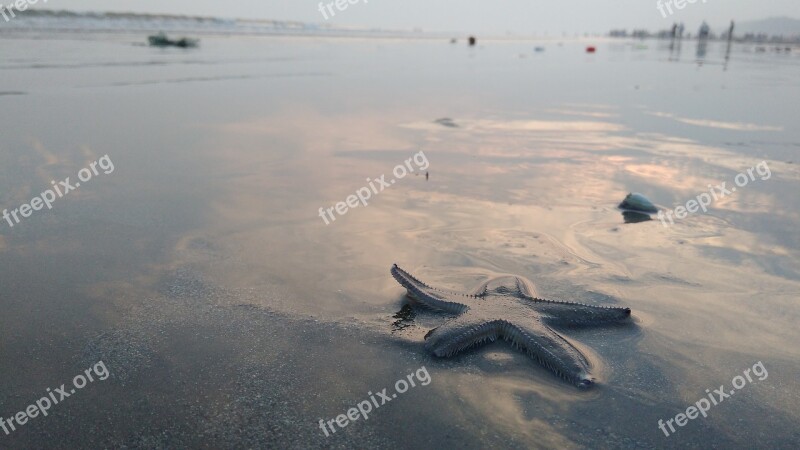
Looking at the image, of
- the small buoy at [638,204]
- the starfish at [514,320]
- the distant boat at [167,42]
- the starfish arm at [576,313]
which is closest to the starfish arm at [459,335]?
the starfish at [514,320]

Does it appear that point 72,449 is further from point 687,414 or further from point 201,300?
point 687,414

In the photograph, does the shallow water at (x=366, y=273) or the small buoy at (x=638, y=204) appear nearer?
the shallow water at (x=366, y=273)

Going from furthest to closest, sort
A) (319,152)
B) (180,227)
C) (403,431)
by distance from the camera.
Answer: (319,152) → (180,227) → (403,431)

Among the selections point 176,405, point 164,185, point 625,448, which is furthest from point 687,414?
point 164,185

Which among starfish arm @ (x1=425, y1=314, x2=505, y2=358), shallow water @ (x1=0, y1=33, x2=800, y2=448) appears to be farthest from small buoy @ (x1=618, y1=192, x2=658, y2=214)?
starfish arm @ (x1=425, y1=314, x2=505, y2=358)

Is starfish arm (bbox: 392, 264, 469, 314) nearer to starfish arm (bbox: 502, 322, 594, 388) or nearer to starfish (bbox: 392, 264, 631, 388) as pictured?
starfish (bbox: 392, 264, 631, 388)

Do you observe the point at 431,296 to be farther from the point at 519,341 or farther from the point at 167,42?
the point at 167,42

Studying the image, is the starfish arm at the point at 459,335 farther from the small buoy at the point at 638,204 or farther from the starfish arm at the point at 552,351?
the small buoy at the point at 638,204
